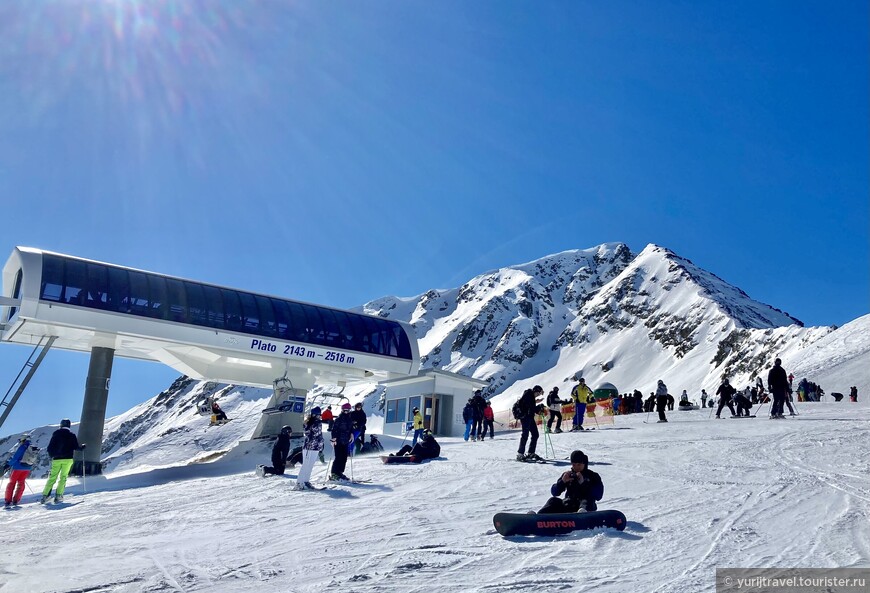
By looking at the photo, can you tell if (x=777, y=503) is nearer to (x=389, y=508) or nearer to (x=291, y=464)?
(x=389, y=508)

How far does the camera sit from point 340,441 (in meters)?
12.9

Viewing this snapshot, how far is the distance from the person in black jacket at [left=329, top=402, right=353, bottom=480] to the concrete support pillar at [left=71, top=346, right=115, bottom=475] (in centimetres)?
1348

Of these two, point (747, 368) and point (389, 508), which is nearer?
point (389, 508)

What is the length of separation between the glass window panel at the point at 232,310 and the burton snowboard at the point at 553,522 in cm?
2244

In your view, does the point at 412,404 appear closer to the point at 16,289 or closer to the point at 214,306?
the point at 214,306

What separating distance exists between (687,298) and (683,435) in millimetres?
117380

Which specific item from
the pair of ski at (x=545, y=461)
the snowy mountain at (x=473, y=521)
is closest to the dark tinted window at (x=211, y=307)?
the snowy mountain at (x=473, y=521)

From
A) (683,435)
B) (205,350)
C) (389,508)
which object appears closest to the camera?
(389,508)

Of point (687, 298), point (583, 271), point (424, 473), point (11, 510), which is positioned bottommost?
point (11, 510)

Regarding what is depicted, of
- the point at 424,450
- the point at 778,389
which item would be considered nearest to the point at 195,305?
the point at 424,450

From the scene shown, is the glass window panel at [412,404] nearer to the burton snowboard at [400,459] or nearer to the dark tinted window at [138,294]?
the dark tinted window at [138,294]

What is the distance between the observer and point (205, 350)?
27453 mm

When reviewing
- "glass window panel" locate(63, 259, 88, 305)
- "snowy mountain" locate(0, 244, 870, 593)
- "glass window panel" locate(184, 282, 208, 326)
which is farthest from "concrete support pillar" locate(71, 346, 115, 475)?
"glass window panel" locate(184, 282, 208, 326)

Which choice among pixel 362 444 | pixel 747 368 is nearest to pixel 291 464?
pixel 362 444
